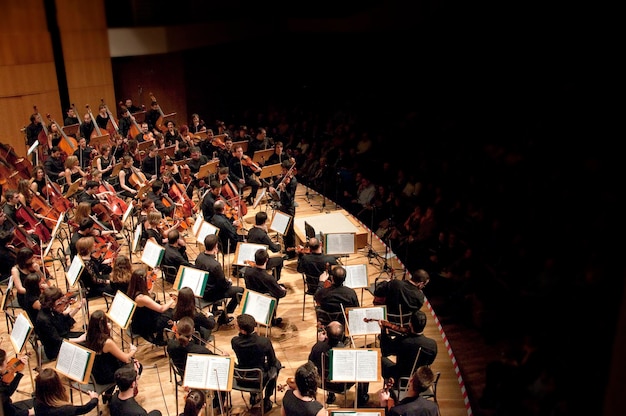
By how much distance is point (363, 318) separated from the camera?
5785 mm

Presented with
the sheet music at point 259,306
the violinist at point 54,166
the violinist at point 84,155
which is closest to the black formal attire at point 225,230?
the sheet music at point 259,306

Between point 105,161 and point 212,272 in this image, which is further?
point 105,161

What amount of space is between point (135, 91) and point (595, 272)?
46.2 feet

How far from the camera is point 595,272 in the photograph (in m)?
6.21

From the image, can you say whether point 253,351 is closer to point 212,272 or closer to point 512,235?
point 212,272

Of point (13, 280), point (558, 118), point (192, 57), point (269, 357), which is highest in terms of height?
point (192, 57)

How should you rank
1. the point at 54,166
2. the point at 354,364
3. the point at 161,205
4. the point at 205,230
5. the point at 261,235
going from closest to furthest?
the point at 354,364
the point at 205,230
the point at 261,235
the point at 161,205
the point at 54,166

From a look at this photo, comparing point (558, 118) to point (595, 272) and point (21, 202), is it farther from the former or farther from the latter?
point (21, 202)

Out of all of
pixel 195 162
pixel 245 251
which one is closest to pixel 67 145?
pixel 195 162

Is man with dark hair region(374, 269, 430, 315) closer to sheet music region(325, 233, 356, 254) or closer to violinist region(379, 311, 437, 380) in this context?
violinist region(379, 311, 437, 380)

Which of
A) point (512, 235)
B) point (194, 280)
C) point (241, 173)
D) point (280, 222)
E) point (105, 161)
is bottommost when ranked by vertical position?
point (512, 235)

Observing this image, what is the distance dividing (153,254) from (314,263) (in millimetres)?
1905

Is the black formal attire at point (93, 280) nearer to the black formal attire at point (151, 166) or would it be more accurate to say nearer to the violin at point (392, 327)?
the violin at point (392, 327)

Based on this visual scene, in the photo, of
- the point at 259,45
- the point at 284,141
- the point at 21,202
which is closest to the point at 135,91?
the point at 259,45
